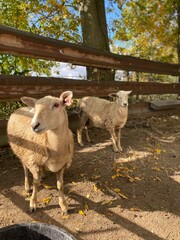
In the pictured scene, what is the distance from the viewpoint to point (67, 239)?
208cm

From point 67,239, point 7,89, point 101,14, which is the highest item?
point 101,14

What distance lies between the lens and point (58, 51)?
5.00m

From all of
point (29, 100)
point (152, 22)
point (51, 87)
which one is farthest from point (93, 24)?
point (29, 100)

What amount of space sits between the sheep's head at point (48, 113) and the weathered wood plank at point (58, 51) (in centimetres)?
166

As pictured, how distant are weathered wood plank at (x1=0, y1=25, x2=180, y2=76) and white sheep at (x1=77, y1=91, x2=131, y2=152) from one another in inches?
40.1

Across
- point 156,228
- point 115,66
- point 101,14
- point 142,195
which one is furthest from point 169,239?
point 101,14

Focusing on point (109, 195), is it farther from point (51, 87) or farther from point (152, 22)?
point (152, 22)

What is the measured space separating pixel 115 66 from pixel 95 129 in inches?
71.2

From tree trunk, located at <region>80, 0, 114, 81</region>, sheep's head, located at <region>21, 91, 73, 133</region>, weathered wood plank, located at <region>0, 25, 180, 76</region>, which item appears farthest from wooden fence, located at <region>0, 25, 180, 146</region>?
sheep's head, located at <region>21, 91, 73, 133</region>

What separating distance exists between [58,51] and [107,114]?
1.69 meters

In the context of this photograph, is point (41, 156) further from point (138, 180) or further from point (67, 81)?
point (67, 81)

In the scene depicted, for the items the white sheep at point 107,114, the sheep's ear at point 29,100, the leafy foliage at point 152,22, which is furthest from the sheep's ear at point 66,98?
the leafy foliage at point 152,22

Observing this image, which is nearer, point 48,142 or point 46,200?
point 48,142

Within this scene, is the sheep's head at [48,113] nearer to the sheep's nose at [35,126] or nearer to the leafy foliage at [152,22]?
the sheep's nose at [35,126]
